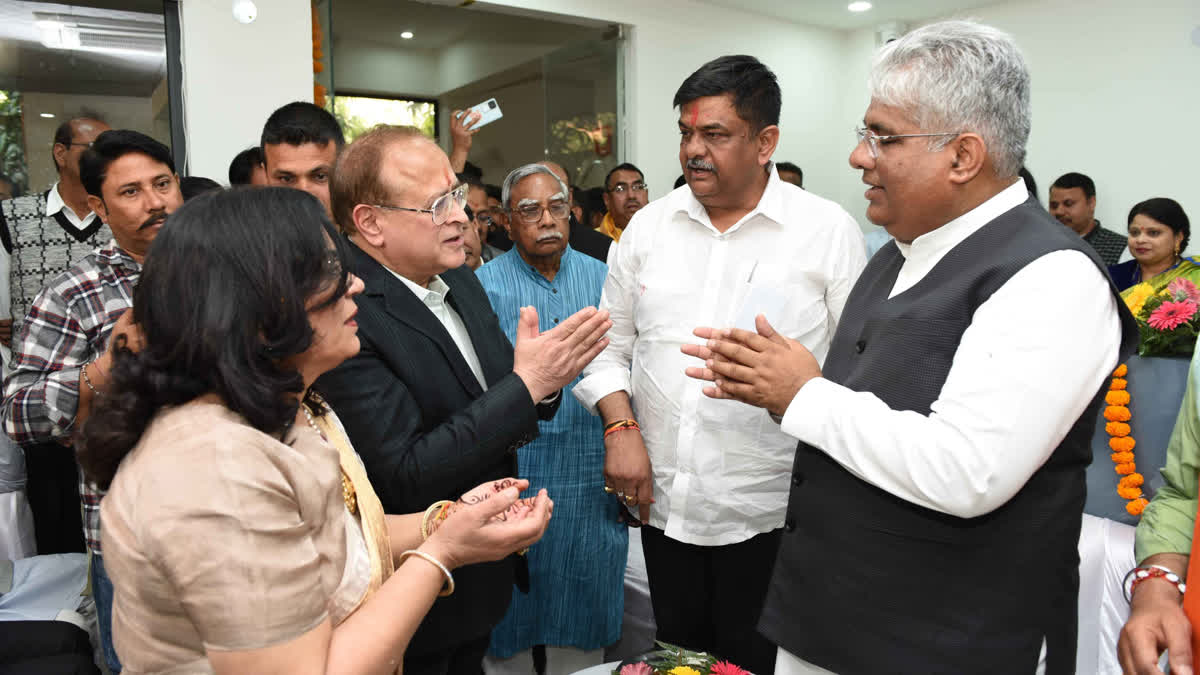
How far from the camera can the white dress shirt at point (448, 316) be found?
5.79ft

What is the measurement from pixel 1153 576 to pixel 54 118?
528 centimetres

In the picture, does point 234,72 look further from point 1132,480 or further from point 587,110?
point 1132,480

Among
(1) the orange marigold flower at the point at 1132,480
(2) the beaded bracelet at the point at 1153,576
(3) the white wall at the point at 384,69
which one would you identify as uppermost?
(3) the white wall at the point at 384,69

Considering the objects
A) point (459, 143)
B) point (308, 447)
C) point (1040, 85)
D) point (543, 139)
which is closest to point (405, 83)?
point (543, 139)

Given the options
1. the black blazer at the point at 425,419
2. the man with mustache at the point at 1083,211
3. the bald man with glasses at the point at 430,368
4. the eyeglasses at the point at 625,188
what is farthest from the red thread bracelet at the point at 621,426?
the man with mustache at the point at 1083,211

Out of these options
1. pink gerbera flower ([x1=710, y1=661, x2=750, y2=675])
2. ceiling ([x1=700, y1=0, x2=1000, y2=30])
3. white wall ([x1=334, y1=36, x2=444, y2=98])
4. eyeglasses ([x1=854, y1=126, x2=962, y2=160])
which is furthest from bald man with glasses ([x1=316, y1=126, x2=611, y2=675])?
white wall ([x1=334, y1=36, x2=444, y2=98])

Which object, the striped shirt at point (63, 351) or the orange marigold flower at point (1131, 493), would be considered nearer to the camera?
the striped shirt at point (63, 351)

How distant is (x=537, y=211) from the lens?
2934mm

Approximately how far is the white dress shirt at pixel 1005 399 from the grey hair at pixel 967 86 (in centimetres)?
24

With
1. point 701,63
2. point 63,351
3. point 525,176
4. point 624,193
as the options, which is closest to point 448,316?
point 63,351

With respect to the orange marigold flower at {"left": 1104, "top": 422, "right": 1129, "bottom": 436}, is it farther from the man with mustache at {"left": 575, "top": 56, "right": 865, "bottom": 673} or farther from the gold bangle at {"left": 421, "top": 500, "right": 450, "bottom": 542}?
the gold bangle at {"left": 421, "top": 500, "right": 450, "bottom": 542}

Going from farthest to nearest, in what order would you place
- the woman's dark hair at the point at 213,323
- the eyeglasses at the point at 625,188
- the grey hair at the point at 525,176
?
the eyeglasses at the point at 625,188, the grey hair at the point at 525,176, the woman's dark hair at the point at 213,323

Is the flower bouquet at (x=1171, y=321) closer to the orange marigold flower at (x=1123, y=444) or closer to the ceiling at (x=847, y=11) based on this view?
the orange marigold flower at (x=1123, y=444)

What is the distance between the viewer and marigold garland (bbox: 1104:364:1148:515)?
2.21m
